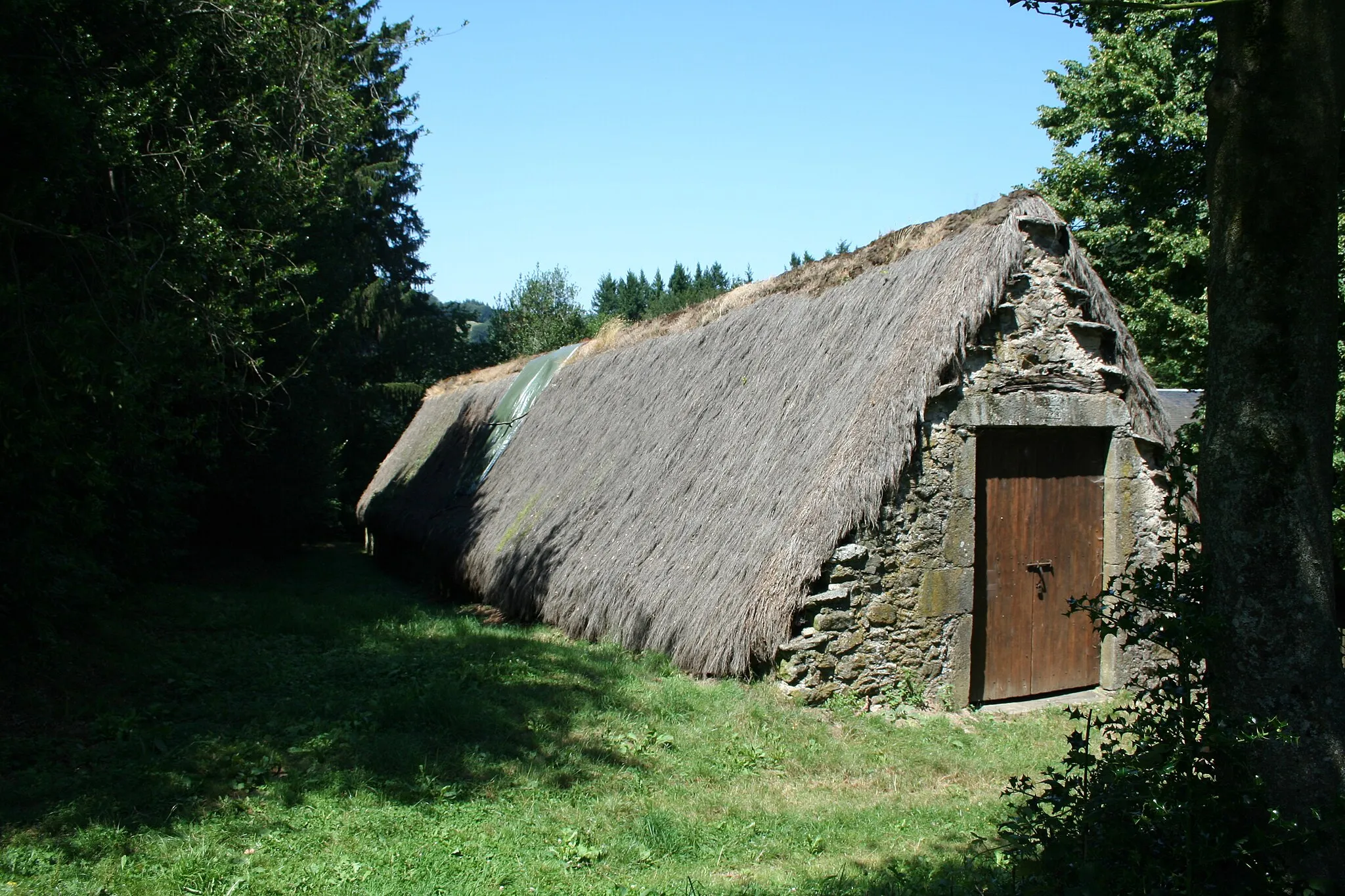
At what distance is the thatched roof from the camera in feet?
22.3

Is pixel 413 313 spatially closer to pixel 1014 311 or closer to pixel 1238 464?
pixel 1014 311

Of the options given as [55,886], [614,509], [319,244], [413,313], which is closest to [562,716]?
[55,886]

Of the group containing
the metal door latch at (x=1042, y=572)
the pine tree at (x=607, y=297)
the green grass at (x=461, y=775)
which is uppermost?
the pine tree at (x=607, y=297)

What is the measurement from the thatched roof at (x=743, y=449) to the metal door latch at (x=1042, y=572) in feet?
4.61

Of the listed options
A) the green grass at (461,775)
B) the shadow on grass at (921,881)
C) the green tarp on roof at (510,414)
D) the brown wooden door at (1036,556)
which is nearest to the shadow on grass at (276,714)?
the green grass at (461,775)

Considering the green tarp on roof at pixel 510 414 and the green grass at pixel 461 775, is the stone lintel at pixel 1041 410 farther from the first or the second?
the green tarp on roof at pixel 510 414

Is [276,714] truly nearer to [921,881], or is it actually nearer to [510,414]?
[921,881]

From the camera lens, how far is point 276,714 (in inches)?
242

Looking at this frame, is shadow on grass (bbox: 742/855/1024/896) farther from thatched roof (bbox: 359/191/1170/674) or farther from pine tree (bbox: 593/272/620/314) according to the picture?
pine tree (bbox: 593/272/620/314)

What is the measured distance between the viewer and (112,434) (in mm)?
6367

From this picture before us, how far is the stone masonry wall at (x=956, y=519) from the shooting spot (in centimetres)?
669

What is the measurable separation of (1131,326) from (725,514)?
34.4 feet

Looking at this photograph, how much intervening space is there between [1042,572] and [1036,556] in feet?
0.52

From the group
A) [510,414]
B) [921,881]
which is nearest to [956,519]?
[921,881]
